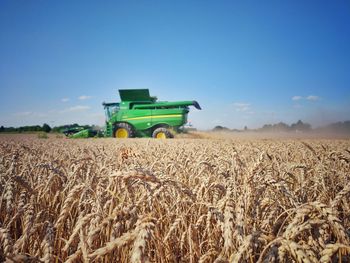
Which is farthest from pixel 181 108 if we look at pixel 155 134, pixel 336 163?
pixel 336 163

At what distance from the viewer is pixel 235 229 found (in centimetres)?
128

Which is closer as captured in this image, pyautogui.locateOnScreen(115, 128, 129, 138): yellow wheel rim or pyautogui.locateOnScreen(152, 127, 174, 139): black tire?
pyautogui.locateOnScreen(152, 127, 174, 139): black tire

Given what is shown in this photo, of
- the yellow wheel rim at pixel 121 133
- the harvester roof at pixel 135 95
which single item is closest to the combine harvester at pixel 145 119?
the yellow wheel rim at pixel 121 133

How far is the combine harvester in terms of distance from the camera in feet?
62.0

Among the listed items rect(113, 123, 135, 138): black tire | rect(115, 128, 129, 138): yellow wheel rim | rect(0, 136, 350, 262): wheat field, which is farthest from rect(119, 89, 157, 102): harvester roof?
rect(0, 136, 350, 262): wheat field

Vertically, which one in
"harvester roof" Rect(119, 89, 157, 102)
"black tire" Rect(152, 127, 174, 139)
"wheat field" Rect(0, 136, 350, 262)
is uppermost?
"harvester roof" Rect(119, 89, 157, 102)

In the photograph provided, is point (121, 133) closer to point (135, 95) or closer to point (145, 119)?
point (145, 119)

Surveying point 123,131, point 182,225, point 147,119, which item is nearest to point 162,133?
point 147,119

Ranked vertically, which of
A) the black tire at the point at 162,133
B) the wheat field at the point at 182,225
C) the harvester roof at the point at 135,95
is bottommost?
the wheat field at the point at 182,225

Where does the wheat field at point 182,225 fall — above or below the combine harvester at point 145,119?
below

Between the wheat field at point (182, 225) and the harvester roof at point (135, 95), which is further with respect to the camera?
the harvester roof at point (135, 95)

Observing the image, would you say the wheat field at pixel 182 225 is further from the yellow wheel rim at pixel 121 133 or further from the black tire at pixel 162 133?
the yellow wheel rim at pixel 121 133

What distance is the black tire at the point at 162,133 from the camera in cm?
1833

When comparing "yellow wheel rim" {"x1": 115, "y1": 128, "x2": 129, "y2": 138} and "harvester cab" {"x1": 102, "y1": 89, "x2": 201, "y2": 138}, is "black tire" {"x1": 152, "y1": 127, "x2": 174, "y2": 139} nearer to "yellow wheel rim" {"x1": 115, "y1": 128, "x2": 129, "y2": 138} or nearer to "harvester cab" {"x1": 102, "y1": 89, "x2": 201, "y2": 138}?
"harvester cab" {"x1": 102, "y1": 89, "x2": 201, "y2": 138}
